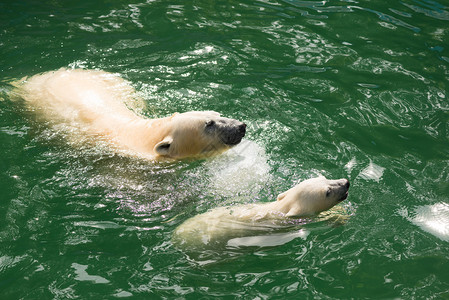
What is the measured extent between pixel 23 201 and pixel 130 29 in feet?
16.5

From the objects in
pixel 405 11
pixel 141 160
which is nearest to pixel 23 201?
pixel 141 160

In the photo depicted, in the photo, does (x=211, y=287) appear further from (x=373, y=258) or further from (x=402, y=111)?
(x=402, y=111)

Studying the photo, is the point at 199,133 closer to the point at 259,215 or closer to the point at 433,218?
the point at 259,215

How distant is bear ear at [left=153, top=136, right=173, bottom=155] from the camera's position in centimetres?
633

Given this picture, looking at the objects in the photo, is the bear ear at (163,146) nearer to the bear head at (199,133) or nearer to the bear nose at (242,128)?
the bear head at (199,133)

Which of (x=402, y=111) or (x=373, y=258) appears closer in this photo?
(x=373, y=258)

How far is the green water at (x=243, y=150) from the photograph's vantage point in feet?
16.3

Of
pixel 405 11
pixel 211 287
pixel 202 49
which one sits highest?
pixel 405 11

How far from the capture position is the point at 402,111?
302 inches

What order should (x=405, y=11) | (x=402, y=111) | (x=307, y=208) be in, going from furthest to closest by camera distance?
(x=405, y=11) < (x=402, y=111) < (x=307, y=208)

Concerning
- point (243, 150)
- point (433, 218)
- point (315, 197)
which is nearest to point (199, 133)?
point (243, 150)

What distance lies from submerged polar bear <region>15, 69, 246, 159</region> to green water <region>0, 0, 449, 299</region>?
238 millimetres

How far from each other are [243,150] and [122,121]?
1715mm

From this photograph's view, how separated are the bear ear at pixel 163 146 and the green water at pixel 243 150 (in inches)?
7.3
